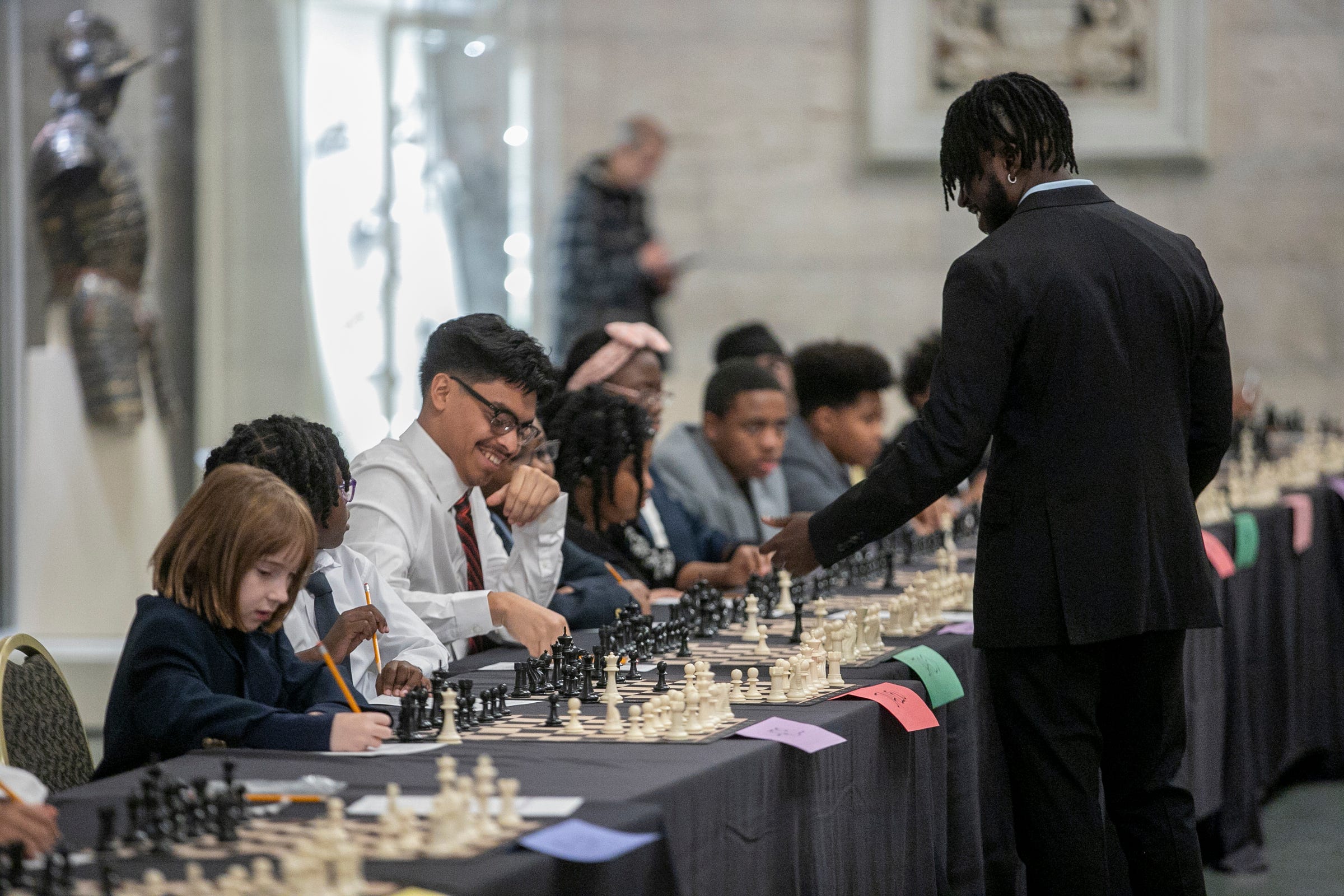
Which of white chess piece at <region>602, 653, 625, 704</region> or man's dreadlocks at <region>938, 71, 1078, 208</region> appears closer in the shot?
white chess piece at <region>602, 653, 625, 704</region>

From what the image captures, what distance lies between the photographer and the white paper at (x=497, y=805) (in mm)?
1909

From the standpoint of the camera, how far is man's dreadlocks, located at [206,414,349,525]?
2832 millimetres

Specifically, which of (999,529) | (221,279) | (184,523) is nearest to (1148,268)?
(999,529)

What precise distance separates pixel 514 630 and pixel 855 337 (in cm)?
814

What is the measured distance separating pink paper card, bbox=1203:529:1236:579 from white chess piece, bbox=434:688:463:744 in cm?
293

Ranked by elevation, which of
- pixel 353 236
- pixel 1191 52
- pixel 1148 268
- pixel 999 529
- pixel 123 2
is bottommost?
pixel 999 529

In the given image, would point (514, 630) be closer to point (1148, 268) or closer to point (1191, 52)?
point (1148, 268)

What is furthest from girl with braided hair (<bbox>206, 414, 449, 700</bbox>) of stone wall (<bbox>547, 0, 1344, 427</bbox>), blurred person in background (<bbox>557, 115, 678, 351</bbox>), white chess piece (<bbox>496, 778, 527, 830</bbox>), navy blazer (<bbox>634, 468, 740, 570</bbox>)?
stone wall (<bbox>547, 0, 1344, 427</bbox>)

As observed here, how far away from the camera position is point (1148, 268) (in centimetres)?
277

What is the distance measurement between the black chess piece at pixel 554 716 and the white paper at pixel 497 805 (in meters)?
0.52

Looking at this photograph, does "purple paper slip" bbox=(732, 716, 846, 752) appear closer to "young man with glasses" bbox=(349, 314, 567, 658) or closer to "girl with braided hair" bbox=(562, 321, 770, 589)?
"young man with glasses" bbox=(349, 314, 567, 658)

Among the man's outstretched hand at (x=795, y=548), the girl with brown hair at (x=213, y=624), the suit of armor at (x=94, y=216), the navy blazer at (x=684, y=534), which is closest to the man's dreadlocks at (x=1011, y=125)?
the man's outstretched hand at (x=795, y=548)

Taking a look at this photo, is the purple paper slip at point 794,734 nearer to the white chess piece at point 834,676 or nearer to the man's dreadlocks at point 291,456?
the white chess piece at point 834,676

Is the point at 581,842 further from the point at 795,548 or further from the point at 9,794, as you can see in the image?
the point at 795,548
